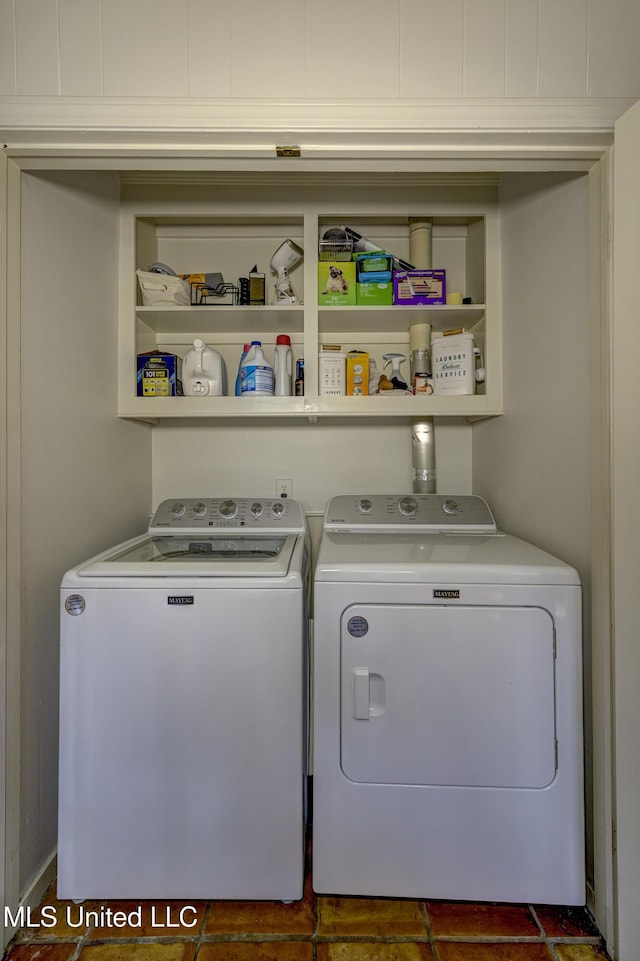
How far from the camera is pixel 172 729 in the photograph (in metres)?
1.18

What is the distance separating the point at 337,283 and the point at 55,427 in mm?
1167

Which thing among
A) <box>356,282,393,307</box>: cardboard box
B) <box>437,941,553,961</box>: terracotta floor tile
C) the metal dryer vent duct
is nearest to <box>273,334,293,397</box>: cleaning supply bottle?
<box>356,282,393,307</box>: cardboard box

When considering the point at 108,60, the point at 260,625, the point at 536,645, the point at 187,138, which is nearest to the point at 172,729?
the point at 260,625

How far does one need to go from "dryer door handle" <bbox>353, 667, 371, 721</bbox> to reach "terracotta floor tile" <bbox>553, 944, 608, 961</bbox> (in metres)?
0.77


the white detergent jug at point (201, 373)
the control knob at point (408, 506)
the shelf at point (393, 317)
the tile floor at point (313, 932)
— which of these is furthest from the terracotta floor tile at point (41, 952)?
the shelf at point (393, 317)

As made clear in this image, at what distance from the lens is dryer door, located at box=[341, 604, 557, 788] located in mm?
1146

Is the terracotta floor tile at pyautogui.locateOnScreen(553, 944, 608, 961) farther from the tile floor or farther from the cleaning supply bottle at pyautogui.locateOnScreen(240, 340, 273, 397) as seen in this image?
the cleaning supply bottle at pyautogui.locateOnScreen(240, 340, 273, 397)

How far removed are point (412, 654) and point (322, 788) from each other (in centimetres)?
45

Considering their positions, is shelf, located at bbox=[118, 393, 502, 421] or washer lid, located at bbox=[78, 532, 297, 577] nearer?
washer lid, located at bbox=[78, 532, 297, 577]

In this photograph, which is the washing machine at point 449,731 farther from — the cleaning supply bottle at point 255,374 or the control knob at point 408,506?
the cleaning supply bottle at point 255,374

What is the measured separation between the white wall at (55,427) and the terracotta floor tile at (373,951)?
0.87 m

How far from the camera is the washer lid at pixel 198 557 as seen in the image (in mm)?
1196

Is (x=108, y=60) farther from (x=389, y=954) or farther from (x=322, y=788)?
(x=389, y=954)

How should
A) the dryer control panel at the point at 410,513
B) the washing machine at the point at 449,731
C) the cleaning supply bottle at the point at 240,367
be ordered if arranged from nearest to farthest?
the washing machine at the point at 449,731 < the dryer control panel at the point at 410,513 < the cleaning supply bottle at the point at 240,367
